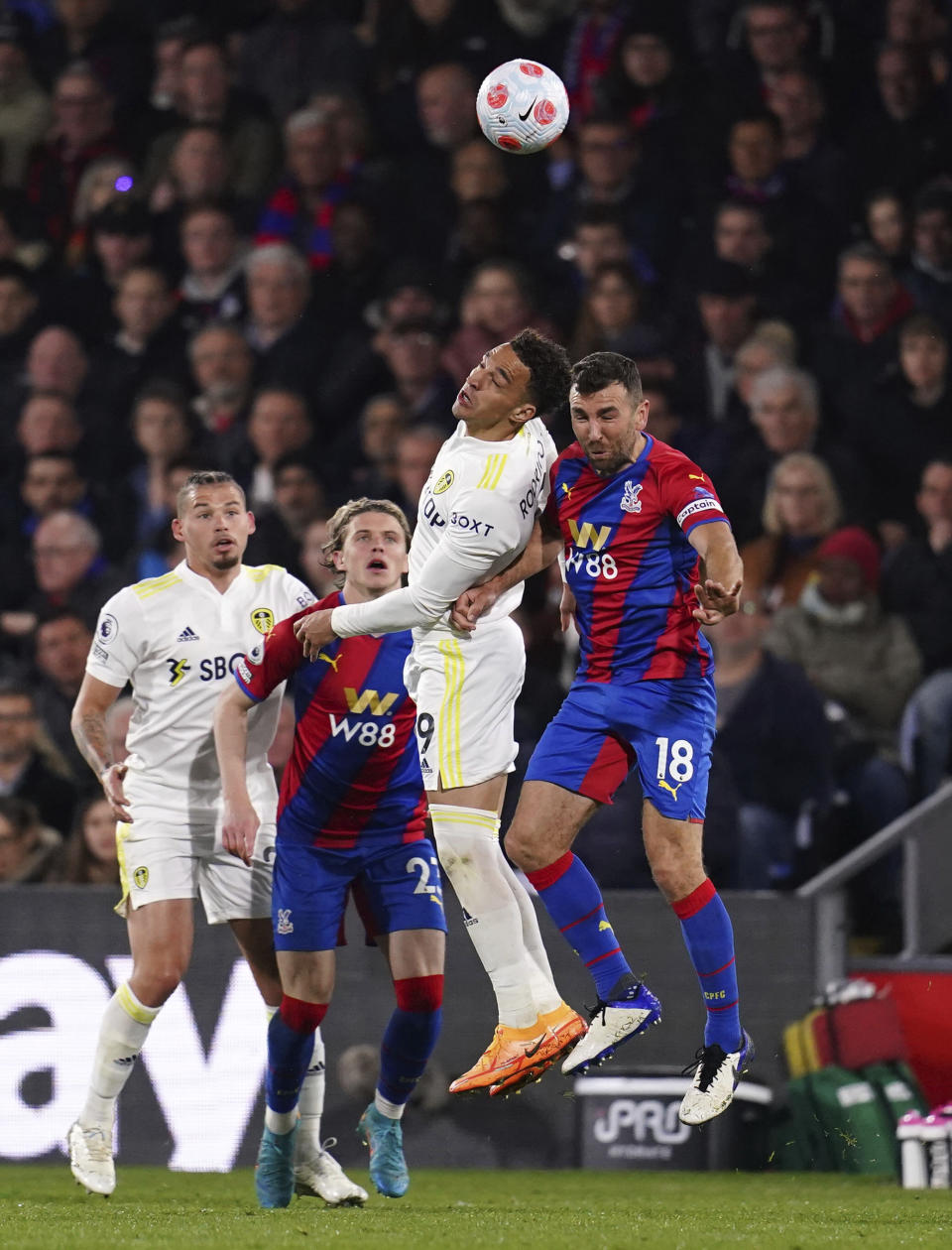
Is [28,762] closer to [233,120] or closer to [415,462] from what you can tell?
[415,462]

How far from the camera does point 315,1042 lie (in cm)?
703

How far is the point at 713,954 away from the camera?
607 cm

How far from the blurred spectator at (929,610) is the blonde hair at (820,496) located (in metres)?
0.38

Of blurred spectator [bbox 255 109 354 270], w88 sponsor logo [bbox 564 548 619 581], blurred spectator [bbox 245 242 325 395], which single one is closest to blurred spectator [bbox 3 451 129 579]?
blurred spectator [bbox 245 242 325 395]

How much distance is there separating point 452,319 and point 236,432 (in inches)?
59.8

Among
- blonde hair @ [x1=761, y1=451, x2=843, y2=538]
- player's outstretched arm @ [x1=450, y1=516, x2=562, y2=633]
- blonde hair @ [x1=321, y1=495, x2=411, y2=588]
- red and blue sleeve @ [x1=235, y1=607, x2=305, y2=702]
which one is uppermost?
blonde hair @ [x1=761, y1=451, x2=843, y2=538]

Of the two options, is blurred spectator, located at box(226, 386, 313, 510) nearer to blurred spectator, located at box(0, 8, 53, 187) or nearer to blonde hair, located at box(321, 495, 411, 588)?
blurred spectator, located at box(0, 8, 53, 187)

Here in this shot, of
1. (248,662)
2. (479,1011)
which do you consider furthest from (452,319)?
(248,662)

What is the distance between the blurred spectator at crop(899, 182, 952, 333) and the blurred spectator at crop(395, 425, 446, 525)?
113 inches

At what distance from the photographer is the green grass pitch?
5520mm

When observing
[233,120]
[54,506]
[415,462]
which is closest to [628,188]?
[415,462]

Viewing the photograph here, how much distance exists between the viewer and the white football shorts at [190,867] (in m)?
7.06

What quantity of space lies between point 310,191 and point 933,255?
4.16 meters

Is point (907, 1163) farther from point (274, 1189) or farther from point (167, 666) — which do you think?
point (167, 666)
